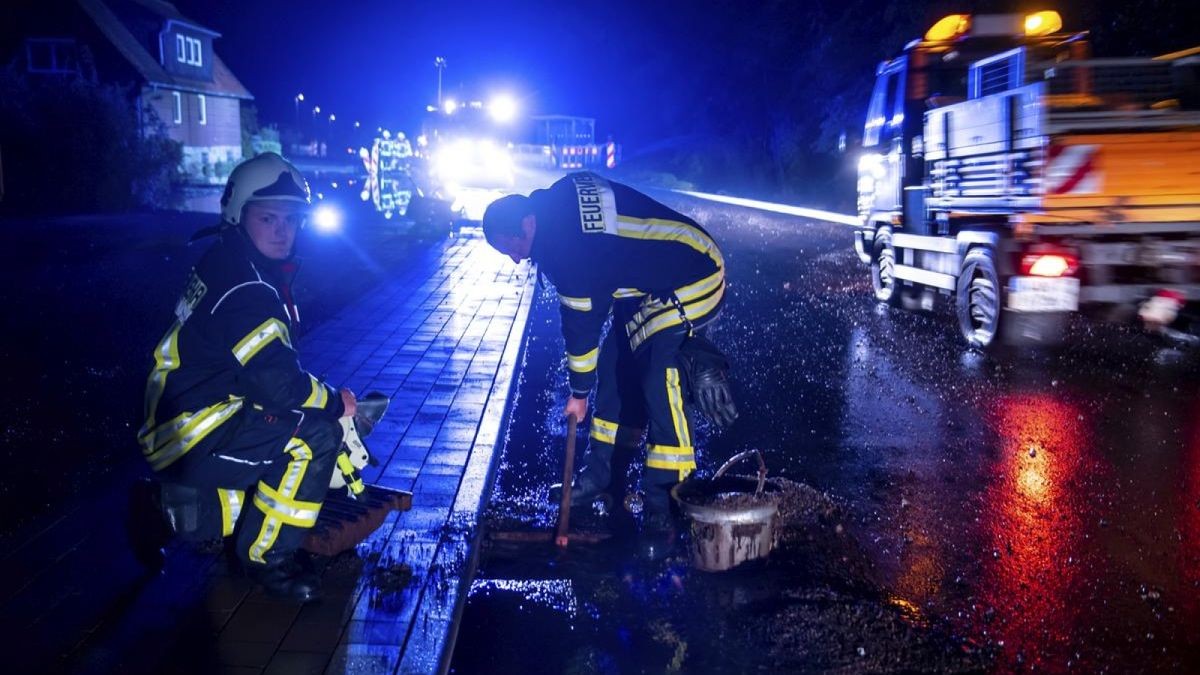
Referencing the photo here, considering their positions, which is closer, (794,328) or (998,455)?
(998,455)

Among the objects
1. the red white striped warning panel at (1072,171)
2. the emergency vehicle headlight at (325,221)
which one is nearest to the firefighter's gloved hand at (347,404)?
the red white striped warning panel at (1072,171)

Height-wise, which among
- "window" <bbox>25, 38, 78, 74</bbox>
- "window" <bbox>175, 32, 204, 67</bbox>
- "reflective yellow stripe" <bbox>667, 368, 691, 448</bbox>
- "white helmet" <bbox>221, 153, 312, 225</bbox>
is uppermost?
"window" <bbox>175, 32, 204, 67</bbox>

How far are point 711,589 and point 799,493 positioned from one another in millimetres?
1153

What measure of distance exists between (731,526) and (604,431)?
1213 mm

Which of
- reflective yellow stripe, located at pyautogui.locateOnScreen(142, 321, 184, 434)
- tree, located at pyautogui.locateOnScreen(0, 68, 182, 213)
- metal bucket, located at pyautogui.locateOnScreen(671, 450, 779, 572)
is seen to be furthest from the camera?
tree, located at pyautogui.locateOnScreen(0, 68, 182, 213)

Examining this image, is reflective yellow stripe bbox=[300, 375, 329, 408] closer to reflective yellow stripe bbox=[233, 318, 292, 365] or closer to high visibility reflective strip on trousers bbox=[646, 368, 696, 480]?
reflective yellow stripe bbox=[233, 318, 292, 365]

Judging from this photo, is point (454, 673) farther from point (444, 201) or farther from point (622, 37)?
point (622, 37)

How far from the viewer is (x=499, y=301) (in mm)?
12500

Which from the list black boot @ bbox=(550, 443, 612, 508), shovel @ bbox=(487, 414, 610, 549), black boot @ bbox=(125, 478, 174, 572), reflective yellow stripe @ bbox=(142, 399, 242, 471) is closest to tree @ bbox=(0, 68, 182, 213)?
black boot @ bbox=(550, 443, 612, 508)

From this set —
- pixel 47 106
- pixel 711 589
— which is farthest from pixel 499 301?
pixel 47 106

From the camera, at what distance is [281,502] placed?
161 inches

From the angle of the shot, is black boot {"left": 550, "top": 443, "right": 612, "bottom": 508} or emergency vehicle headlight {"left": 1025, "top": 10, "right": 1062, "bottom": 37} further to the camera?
emergency vehicle headlight {"left": 1025, "top": 10, "right": 1062, "bottom": 37}

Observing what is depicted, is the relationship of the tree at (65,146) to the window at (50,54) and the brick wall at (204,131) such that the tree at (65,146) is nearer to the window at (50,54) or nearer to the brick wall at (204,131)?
the window at (50,54)

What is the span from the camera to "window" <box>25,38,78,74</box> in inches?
1405
